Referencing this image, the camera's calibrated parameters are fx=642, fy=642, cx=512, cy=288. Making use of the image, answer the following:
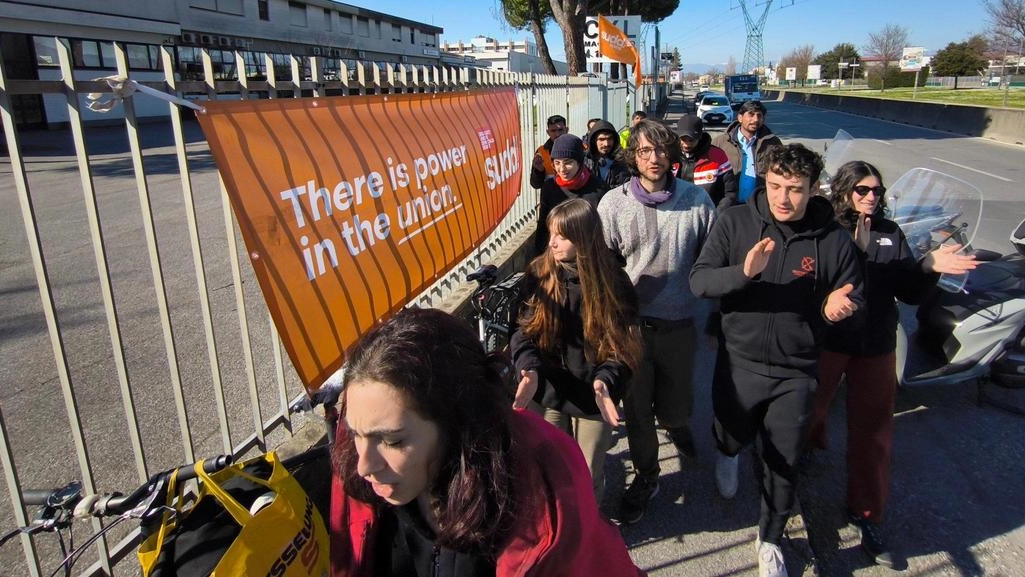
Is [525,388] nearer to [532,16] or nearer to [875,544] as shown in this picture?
[875,544]

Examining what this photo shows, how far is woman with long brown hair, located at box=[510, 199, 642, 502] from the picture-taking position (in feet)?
8.89

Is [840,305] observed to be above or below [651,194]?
below

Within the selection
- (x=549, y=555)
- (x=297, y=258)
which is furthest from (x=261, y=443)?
(x=549, y=555)

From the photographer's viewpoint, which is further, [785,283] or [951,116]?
[951,116]

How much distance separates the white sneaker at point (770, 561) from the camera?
110 inches

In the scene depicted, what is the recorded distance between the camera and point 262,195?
206 cm

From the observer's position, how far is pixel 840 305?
253 cm

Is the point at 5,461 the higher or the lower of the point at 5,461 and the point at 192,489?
the higher

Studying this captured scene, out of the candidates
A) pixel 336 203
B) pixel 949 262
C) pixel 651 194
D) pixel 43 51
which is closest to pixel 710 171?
pixel 651 194

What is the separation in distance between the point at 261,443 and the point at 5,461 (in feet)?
3.13

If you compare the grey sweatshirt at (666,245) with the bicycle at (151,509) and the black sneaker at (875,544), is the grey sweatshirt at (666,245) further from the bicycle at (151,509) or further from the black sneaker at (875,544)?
the bicycle at (151,509)

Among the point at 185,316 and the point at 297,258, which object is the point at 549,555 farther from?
the point at 185,316

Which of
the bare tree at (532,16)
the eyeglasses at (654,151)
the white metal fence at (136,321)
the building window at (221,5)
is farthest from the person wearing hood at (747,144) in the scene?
the building window at (221,5)

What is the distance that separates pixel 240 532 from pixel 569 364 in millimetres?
1594
